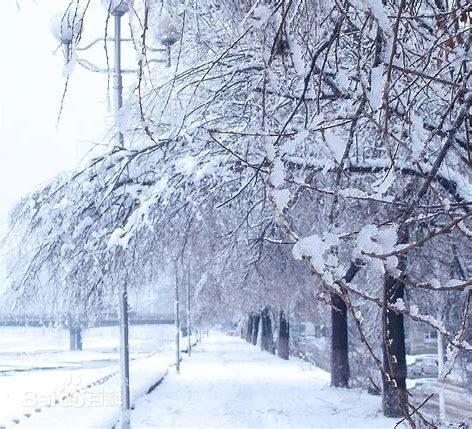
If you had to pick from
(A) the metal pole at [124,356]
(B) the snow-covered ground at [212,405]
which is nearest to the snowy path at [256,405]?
(B) the snow-covered ground at [212,405]

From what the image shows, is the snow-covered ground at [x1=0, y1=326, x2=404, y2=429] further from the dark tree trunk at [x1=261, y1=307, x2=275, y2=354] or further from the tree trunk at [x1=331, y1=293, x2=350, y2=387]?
the dark tree trunk at [x1=261, y1=307, x2=275, y2=354]

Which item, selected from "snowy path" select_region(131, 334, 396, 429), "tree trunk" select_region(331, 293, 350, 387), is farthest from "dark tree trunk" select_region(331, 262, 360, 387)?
"snowy path" select_region(131, 334, 396, 429)

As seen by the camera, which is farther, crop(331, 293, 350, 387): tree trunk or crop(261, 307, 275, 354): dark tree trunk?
crop(261, 307, 275, 354): dark tree trunk

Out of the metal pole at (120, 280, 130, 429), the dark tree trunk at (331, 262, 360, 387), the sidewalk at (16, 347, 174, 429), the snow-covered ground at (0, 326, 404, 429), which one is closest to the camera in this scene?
the metal pole at (120, 280, 130, 429)

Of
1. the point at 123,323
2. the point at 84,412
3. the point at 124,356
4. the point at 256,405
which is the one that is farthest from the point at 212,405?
the point at 123,323

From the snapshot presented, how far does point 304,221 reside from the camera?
16156mm

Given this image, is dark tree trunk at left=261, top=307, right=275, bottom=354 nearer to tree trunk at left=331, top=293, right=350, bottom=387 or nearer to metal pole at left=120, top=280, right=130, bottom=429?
tree trunk at left=331, top=293, right=350, bottom=387

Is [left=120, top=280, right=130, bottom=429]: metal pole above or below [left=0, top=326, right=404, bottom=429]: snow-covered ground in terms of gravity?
above

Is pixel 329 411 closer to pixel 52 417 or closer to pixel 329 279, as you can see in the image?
pixel 52 417

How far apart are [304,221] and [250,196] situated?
338 cm

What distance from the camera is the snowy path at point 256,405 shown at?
1587 centimetres

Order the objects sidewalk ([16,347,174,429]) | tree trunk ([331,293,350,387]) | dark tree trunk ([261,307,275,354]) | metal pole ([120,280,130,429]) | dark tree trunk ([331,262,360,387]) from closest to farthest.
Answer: metal pole ([120,280,130,429])
sidewalk ([16,347,174,429])
dark tree trunk ([331,262,360,387])
tree trunk ([331,293,350,387])
dark tree trunk ([261,307,275,354])

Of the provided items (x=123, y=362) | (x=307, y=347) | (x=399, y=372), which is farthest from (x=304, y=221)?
(x=307, y=347)

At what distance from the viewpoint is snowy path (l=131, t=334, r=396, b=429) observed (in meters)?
15.9
